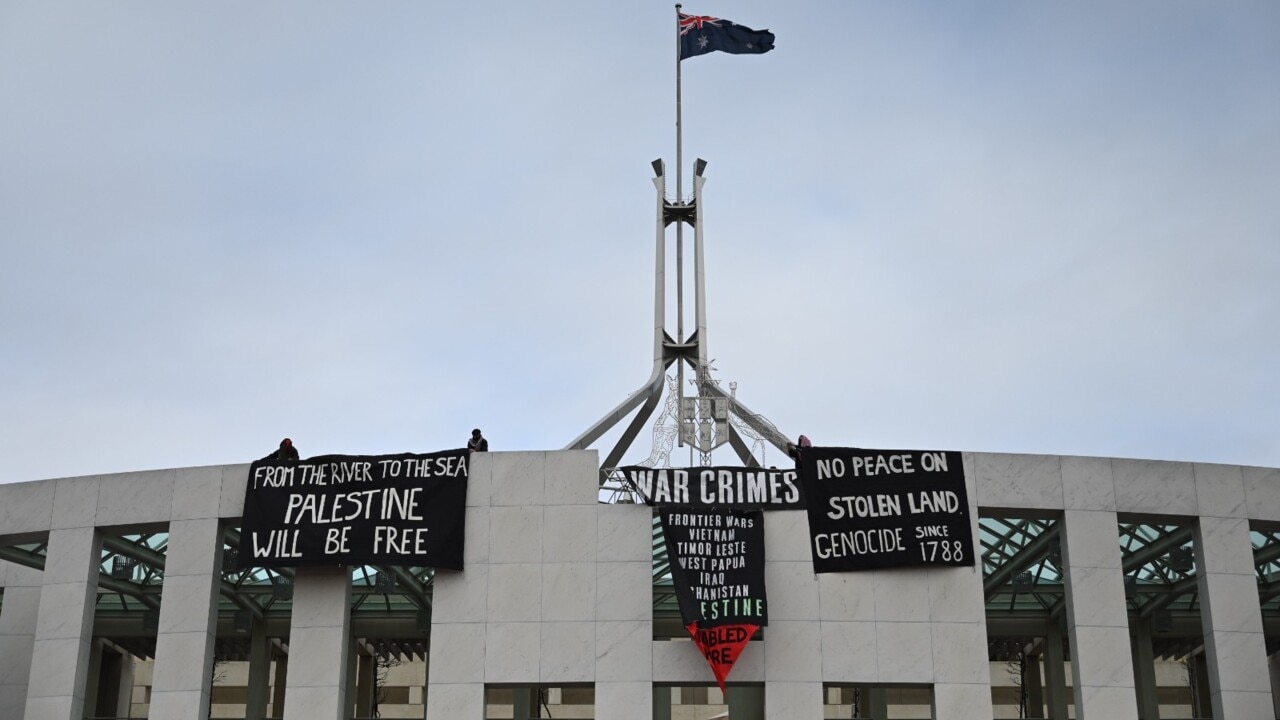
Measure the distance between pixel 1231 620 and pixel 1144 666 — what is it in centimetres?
1174

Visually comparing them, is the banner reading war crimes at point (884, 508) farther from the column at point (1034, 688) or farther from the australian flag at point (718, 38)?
the column at point (1034, 688)

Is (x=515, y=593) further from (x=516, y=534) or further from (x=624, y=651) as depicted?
(x=624, y=651)

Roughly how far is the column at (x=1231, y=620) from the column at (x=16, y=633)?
31722 millimetres

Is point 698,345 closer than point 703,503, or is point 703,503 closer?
point 703,503

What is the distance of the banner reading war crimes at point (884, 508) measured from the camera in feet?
94.7

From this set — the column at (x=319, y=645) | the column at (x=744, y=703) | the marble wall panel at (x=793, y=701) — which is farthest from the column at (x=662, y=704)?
the column at (x=319, y=645)

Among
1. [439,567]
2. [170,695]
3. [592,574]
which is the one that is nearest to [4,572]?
[170,695]

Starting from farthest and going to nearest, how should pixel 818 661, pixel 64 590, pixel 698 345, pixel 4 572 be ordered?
pixel 4 572 → pixel 698 345 → pixel 64 590 → pixel 818 661

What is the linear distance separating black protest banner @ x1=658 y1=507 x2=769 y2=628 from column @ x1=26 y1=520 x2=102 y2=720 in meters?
13.6

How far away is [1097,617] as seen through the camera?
94.8ft

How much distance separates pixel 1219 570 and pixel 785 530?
32.8 feet

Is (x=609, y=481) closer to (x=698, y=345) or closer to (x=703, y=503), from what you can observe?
(x=703, y=503)

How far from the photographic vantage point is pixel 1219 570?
29781 millimetres

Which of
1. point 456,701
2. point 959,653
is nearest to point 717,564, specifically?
point 959,653
